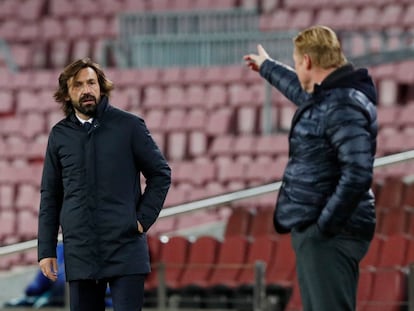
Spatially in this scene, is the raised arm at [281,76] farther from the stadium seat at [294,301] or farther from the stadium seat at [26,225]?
the stadium seat at [26,225]

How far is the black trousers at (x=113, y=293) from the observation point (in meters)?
4.20

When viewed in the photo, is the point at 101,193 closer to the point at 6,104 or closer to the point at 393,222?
the point at 393,222

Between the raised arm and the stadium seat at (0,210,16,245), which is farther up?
the raised arm

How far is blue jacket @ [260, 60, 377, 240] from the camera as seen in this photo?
3887mm

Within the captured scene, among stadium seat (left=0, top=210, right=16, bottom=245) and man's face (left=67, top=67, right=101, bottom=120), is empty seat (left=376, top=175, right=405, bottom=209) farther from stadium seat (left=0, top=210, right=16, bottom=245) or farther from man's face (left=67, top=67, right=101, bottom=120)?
man's face (left=67, top=67, right=101, bottom=120)

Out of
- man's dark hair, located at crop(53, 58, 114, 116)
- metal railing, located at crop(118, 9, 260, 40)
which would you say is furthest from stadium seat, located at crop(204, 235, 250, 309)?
metal railing, located at crop(118, 9, 260, 40)

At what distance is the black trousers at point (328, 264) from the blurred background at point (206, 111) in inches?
119

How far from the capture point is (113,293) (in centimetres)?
422

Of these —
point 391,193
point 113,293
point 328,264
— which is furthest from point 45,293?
point 328,264

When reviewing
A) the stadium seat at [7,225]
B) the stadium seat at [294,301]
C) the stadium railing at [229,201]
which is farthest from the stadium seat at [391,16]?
the stadium railing at [229,201]

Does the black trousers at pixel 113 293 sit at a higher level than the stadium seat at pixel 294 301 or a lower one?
higher

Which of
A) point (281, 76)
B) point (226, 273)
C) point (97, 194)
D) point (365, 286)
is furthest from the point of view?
point (226, 273)

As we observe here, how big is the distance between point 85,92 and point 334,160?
784 mm

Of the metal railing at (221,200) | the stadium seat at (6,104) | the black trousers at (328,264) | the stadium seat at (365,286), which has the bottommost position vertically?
the stadium seat at (365,286)
